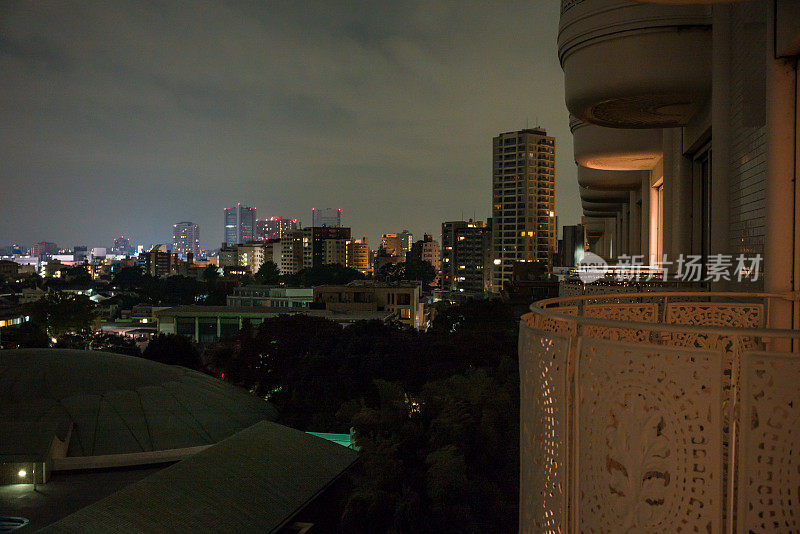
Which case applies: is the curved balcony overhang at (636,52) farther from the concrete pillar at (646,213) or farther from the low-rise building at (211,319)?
the low-rise building at (211,319)

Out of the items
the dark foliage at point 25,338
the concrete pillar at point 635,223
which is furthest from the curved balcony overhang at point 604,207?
the dark foliage at point 25,338

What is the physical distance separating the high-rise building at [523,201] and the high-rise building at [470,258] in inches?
855

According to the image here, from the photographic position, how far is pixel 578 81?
11.7 metres

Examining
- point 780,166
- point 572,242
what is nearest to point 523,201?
point 572,242

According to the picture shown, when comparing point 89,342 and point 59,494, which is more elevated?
point 59,494

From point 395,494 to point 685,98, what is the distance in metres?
9.49

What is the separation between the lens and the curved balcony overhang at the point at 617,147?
59.3 ft

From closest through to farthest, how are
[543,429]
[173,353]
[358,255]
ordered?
[543,429]
[173,353]
[358,255]

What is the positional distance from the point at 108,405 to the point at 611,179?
68.5 feet

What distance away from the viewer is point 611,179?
2430 centimetres

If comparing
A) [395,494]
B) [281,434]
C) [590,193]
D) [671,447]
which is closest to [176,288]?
[590,193]

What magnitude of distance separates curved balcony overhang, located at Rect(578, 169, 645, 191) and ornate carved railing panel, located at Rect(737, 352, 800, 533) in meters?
20.8

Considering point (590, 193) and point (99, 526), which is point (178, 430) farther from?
point (590, 193)

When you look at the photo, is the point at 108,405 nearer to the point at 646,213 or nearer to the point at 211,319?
the point at 646,213
